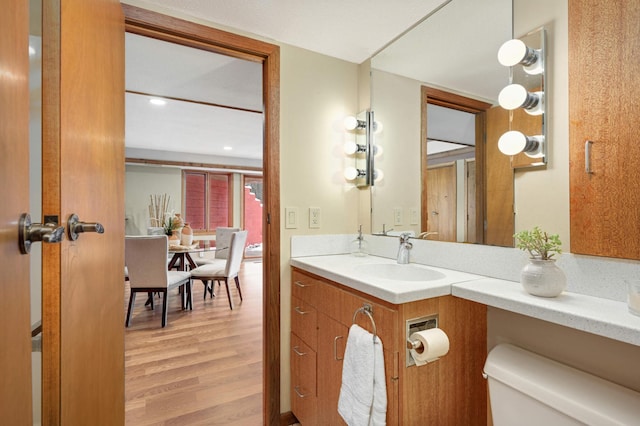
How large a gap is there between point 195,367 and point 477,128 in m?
2.37

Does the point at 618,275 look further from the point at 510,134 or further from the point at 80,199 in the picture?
the point at 80,199

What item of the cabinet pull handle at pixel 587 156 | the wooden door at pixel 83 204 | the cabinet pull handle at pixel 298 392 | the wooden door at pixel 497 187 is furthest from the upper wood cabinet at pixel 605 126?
the wooden door at pixel 83 204

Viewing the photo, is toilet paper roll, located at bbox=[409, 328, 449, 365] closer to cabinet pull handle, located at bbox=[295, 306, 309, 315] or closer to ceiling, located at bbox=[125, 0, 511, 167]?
cabinet pull handle, located at bbox=[295, 306, 309, 315]

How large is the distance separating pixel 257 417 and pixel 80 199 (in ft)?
4.84

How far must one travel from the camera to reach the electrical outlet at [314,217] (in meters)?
1.81

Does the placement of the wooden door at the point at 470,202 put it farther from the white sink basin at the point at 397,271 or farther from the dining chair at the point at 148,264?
the dining chair at the point at 148,264

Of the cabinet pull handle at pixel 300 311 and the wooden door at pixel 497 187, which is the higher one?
the wooden door at pixel 497 187

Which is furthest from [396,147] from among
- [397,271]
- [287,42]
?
[287,42]

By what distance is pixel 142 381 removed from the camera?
202 cm

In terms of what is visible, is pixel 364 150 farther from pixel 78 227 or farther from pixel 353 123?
pixel 78 227

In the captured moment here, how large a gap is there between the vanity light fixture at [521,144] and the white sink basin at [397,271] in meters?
0.59

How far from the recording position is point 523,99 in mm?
1080

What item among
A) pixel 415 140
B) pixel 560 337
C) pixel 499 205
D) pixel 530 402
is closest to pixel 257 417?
pixel 530 402

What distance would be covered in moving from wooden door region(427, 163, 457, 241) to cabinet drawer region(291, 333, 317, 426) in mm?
851
